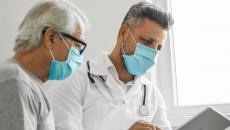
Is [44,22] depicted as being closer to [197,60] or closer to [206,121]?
[206,121]

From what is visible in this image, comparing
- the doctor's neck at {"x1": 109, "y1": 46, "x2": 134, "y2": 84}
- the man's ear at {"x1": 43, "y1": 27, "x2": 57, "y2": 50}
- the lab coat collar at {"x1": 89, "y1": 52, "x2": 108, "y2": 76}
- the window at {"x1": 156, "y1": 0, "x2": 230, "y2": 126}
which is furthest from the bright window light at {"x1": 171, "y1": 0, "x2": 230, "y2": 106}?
the man's ear at {"x1": 43, "y1": 27, "x2": 57, "y2": 50}

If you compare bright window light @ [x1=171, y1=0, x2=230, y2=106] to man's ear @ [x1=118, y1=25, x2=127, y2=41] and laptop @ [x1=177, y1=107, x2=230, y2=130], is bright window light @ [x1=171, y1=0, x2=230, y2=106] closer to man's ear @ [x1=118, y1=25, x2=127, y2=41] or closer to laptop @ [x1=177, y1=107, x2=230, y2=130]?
man's ear @ [x1=118, y1=25, x2=127, y2=41]

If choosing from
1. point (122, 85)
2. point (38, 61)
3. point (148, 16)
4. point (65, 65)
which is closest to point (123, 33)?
point (148, 16)

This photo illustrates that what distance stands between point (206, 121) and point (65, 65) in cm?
65

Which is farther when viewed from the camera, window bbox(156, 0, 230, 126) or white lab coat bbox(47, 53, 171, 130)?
window bbox(156, 0, 230, 126)

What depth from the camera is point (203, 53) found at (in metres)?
2.68

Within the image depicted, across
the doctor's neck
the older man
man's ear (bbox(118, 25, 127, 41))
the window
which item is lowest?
the window

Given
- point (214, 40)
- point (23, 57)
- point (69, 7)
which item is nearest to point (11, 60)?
point (23, 57)

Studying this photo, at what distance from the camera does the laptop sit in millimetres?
1647

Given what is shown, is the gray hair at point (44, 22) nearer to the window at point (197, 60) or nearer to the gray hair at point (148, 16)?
the gray hair at point (148, 16)

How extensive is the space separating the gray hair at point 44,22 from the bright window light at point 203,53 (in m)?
1.38

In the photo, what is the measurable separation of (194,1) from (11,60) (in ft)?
5.64

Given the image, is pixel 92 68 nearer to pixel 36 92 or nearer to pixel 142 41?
pixel 142 41

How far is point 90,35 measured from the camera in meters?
2.45
